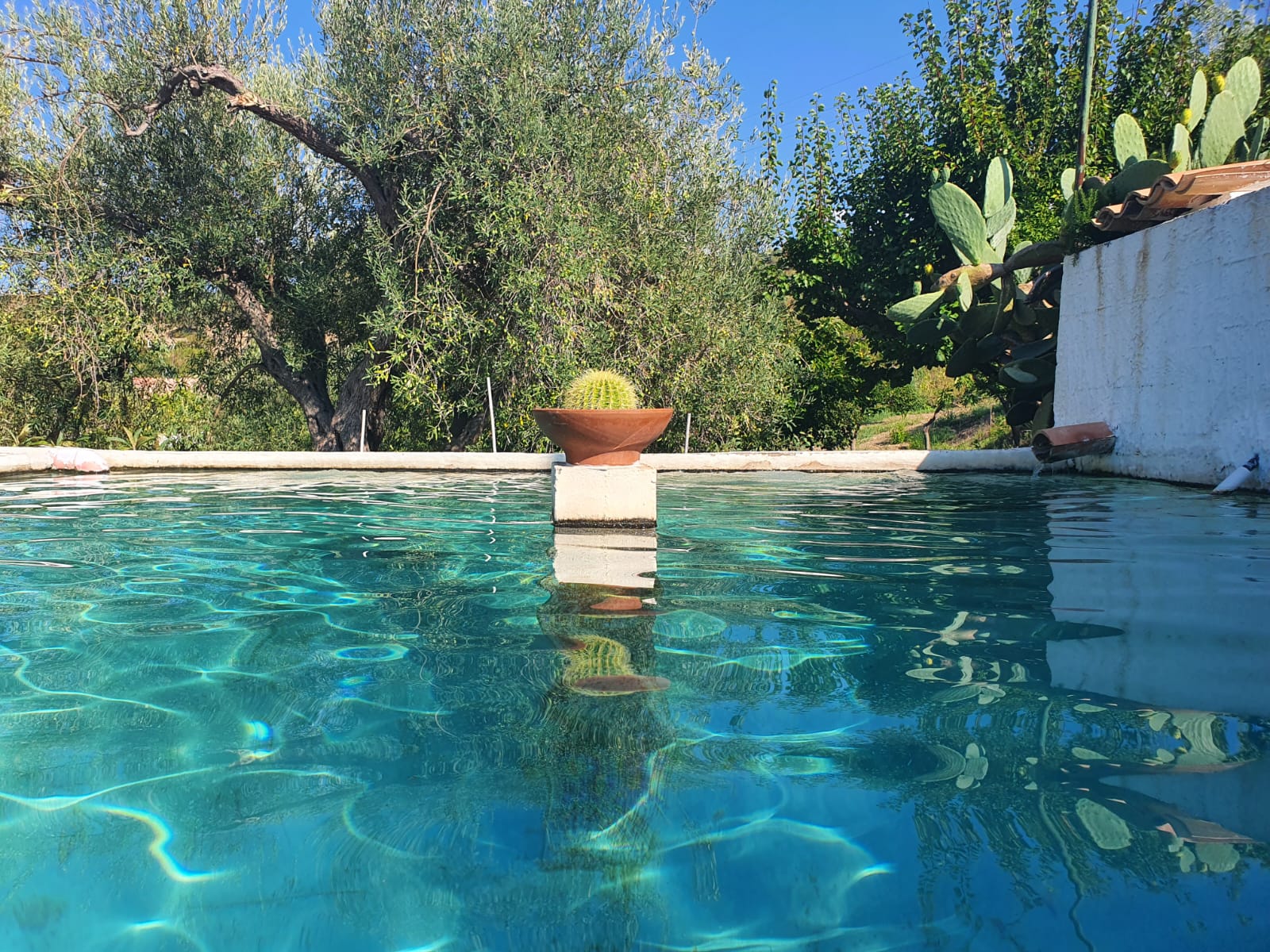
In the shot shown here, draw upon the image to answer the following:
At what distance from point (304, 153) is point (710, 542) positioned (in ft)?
37.1

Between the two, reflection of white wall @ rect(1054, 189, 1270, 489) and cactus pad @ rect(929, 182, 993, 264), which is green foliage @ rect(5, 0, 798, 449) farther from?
reflection of white wall @ rect(1054, 189, 1270, 489)

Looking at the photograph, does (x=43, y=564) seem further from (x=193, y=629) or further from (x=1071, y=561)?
(x=1071, y=561)

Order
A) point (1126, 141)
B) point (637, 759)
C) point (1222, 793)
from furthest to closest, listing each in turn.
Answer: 1. point (1126, 141)
2. point (637, 759)
3. point (1222, 793)

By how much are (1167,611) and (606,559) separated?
233 cm

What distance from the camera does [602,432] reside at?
4.91 m

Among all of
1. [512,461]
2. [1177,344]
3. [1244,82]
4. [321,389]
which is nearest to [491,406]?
[512,461]


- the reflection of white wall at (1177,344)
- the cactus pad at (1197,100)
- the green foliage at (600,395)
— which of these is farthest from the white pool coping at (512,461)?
the green foliage at (600,395)

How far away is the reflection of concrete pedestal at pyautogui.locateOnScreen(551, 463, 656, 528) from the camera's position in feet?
16.7

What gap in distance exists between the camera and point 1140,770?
5.58ft

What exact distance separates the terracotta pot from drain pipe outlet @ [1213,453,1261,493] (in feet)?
15.4

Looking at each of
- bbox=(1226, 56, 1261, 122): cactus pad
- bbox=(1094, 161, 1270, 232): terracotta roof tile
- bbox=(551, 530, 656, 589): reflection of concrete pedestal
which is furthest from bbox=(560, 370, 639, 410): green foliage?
bbox=(1226, 56, 1261, 122): cactus pad

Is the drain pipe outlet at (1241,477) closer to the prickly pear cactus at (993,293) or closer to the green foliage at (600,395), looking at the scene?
the prickly pear cactus at (993,293)

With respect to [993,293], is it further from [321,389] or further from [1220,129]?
[321,389]

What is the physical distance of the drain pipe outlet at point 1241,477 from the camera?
6.63m
